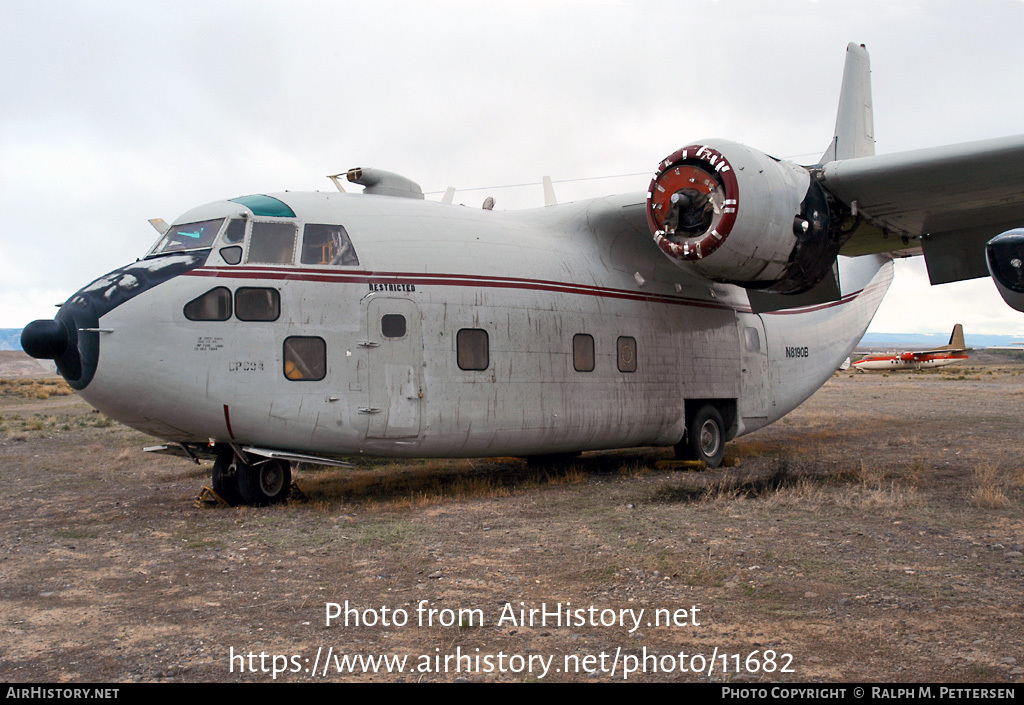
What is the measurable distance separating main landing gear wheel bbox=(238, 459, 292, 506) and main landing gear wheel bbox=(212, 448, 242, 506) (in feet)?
0.36

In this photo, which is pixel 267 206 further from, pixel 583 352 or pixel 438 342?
pixel 583 352

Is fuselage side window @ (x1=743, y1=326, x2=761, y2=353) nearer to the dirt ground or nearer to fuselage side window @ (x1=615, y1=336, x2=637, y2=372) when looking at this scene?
the dirt ground

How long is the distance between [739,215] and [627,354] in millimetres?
3377

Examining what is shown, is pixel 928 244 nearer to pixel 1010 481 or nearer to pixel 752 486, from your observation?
pixel 1010 481

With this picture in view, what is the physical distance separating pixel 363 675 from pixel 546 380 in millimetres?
6629

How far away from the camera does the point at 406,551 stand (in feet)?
22.8

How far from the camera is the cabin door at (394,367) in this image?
923 centimetres

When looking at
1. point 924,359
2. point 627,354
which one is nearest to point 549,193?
point 627,354

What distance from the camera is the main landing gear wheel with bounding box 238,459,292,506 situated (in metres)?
9.19

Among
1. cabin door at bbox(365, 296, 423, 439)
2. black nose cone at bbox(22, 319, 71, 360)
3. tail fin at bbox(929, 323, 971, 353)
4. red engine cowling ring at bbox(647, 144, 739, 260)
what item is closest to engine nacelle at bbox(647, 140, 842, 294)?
red engine cowling ring at bbox(647, 144, 739, 260)

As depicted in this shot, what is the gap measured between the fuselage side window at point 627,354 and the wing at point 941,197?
349 cm

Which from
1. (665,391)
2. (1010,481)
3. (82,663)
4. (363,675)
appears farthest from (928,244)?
(82,663)

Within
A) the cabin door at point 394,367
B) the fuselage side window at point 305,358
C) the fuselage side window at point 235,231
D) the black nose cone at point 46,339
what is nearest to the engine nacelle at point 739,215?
the cabin door at point 394,367

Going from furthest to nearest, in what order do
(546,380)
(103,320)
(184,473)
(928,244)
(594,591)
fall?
(184,473), (928,244), (546,380), (103,320), (594,591)
